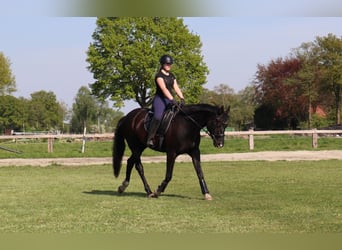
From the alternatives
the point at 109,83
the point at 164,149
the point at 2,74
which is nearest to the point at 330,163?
the point at 164,149

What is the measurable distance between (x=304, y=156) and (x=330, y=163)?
11.5 ft

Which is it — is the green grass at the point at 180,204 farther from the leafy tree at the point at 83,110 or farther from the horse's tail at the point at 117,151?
the leafy tree at the point at 83,110

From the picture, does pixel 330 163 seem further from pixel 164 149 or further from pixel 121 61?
pixel 121 61

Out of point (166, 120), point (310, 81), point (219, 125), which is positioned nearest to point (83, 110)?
point (310, 81)

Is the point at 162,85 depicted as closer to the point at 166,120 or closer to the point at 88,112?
the point at 166,120

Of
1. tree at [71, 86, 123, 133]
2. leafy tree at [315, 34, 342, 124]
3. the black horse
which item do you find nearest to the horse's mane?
the black horse

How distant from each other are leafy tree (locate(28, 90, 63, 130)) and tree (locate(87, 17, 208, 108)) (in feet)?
86.2

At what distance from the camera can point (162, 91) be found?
8023mm

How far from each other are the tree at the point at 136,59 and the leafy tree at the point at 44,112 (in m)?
26.3

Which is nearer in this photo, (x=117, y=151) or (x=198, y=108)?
(x=198, y=108)

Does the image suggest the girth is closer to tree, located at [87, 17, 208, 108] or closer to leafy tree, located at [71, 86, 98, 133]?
tree, located at [87, 17, 208, 108]

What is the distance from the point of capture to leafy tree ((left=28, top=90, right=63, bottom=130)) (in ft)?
229

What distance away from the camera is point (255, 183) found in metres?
10.3

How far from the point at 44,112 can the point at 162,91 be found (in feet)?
214
